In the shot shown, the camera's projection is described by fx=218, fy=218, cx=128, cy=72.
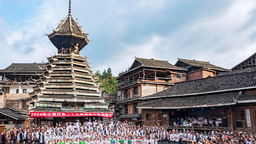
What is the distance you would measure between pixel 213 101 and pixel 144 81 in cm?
1519

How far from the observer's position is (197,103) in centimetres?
2589

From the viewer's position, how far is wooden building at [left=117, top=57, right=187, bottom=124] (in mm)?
38125

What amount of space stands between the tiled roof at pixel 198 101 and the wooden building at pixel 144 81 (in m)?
6.13

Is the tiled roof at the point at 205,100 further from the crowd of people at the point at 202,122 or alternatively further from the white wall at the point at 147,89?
the white wall at the point at 147,89

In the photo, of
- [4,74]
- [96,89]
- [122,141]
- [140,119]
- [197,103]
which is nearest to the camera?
[122,141]

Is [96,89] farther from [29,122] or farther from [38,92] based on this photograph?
[29,122]

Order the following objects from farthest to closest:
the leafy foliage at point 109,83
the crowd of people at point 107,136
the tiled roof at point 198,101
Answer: the leafy foliage at point 109,83
the tiled roof at point 198,101
the crowd of people at point 107,136

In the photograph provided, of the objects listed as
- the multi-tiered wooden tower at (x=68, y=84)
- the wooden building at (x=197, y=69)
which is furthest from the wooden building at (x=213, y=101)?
the wooden building at (x=197, y=69)

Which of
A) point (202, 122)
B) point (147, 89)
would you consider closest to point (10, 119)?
point (147, 89)

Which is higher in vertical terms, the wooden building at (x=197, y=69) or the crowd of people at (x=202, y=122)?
the wooden building at (x=197, y=69)

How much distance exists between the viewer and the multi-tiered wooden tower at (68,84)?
2608cm

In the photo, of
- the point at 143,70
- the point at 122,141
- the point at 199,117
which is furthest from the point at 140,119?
the point at 122,141

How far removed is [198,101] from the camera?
86.5ft

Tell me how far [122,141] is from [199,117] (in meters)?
11.6
